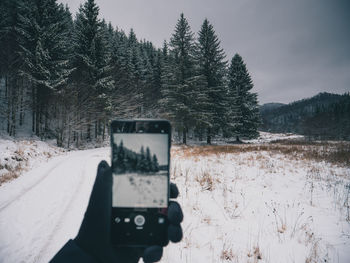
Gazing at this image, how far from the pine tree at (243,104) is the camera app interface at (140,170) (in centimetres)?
2635

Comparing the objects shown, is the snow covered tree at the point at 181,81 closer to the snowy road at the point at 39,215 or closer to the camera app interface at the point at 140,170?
the snowy road at the point at 39,215

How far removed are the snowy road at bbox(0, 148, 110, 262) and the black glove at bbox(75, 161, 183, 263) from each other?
95 cm

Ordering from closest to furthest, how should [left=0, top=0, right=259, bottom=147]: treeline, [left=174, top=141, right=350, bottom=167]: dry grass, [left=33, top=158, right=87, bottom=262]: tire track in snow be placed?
1. [left=33, top=158, right=87, bottom=262]: tire track in snow
2. [left=174, top=141, right=350, bottom=167]: dry grass
3. [left=0, top=0, right=259, bottom=147]: treeline

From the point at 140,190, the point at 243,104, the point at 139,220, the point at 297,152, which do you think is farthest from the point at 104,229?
the point at 243,104

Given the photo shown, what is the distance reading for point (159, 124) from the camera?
70.5 inches

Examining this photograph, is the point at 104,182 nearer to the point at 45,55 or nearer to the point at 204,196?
the point at 204,196

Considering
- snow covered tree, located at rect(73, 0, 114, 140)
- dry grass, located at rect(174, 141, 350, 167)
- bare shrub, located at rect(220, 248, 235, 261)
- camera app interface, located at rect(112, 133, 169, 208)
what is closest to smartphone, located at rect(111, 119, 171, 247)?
camera app interface, located at rect(112, 133, 169, 208)

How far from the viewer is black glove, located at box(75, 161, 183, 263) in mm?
1557

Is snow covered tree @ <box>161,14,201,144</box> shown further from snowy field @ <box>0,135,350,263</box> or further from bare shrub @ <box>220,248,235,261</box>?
bare shrub @ <box>220,248,235,261</box>

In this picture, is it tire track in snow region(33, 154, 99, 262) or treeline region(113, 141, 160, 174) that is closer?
treeline region(113, 141, 160, 174)

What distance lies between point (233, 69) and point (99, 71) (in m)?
24.1

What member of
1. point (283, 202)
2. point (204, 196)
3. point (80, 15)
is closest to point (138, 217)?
point (204, 196)

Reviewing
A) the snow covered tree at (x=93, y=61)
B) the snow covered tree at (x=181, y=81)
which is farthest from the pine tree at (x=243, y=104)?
the snow covered tree at (x=93, y=61)

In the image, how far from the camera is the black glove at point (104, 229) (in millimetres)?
1557
